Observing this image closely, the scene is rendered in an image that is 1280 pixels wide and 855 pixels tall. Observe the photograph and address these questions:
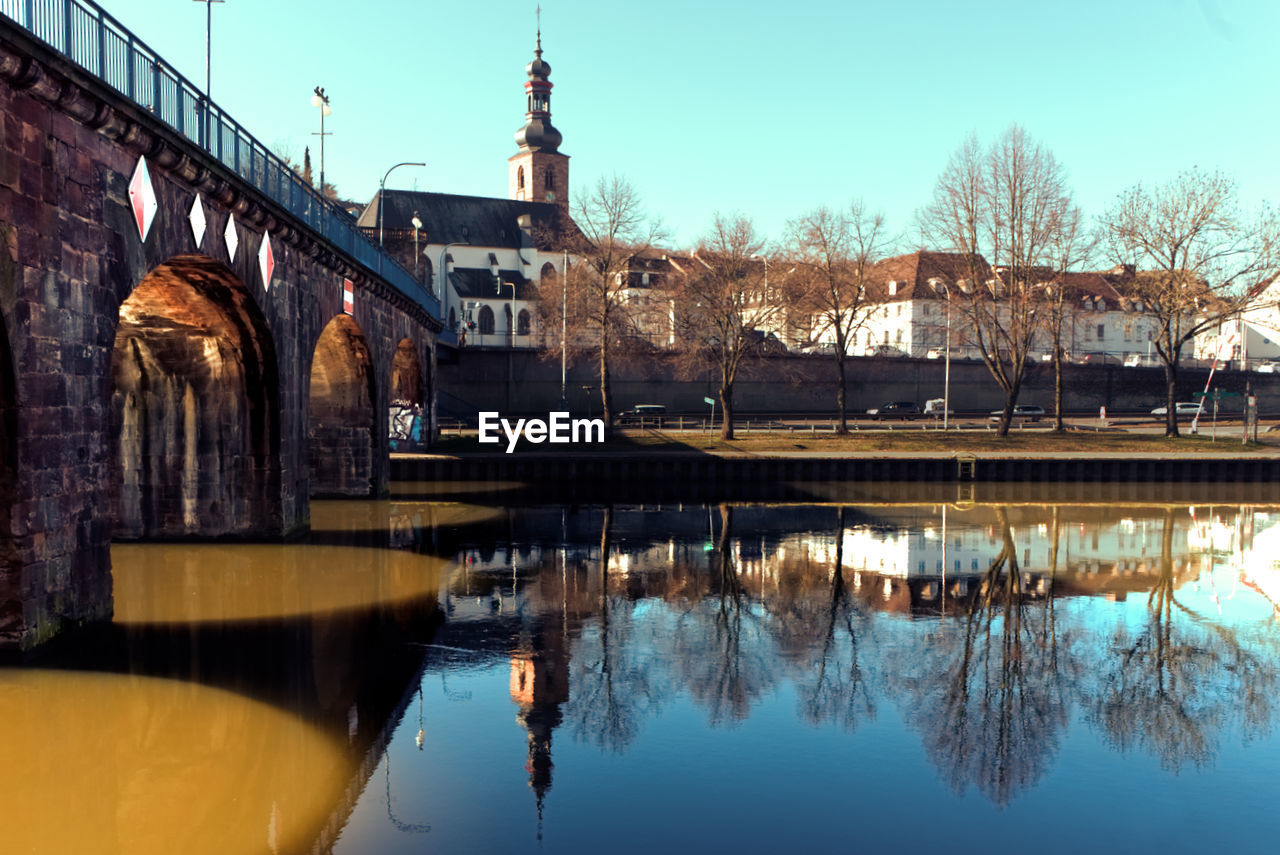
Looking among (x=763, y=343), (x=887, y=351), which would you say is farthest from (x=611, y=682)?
(x=887, y=351)

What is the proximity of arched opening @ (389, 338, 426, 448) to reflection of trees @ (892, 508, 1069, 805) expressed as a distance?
31.6 m

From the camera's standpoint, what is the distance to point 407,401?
51281 millimetres

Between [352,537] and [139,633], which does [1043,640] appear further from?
[352,537]

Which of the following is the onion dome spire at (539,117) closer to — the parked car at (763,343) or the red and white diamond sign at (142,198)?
the parked car at (763,343)

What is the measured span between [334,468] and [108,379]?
69.3 ft

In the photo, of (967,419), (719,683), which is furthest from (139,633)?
(967,419)

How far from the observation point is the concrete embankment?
43969 mm

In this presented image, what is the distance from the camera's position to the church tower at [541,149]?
11894cm

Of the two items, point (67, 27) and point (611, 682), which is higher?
point (67, 27)

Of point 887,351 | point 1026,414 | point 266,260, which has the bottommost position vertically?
point 1026,414

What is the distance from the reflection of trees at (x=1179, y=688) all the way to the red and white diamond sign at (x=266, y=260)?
743 inches

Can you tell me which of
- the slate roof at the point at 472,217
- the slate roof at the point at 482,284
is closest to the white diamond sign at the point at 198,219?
the slate roof at the point at 482,284

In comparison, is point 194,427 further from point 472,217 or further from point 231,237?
point 472,217

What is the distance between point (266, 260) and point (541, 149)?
10033 centimetres
